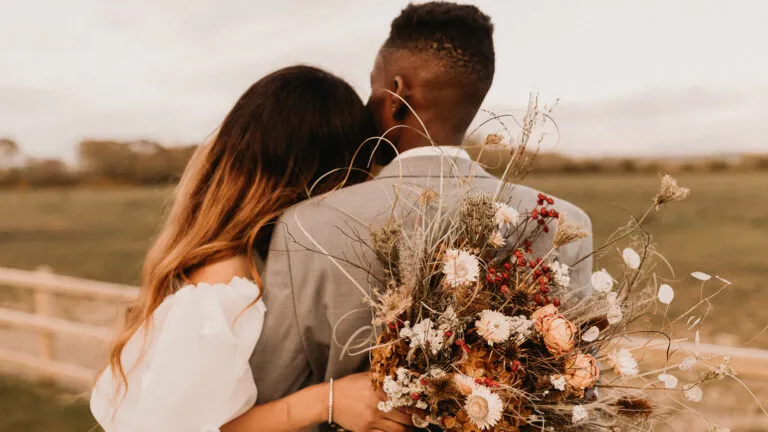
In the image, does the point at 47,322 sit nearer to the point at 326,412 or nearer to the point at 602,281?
the point at 326,412

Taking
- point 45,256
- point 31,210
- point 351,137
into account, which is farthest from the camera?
point 31,210

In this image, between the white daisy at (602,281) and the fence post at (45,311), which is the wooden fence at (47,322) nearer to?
the fence post at (45,311)

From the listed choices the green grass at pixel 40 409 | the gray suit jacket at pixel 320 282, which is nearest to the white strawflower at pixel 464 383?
the gray suit jacket at pixel 320 282

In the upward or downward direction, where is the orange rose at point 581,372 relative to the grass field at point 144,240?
upward

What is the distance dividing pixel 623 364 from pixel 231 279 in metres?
1.10

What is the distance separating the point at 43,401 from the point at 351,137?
19.3ft

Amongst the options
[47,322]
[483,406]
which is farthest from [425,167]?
[47,322]

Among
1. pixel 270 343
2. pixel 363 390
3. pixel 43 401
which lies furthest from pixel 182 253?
pixel 43 401

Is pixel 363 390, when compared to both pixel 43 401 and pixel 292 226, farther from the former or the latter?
pixel 43 401

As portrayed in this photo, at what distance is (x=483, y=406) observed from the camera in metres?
1.30

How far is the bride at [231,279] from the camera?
1658 mm

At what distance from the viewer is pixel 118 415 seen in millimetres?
1856

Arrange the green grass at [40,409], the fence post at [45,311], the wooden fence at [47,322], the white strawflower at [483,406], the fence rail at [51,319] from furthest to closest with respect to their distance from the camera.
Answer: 1. the fence post at [45,311]
2. the wooden fence at [47,322]
3. the fence rail at [51,319]
4. the green grass at [40,409]
5. the white strawflower at [483,406]

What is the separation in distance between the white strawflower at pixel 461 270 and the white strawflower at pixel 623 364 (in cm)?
43
